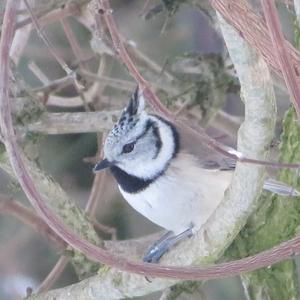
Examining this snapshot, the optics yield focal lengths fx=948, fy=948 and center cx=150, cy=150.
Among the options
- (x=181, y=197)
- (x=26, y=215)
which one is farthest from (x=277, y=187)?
(x=26, y=215)

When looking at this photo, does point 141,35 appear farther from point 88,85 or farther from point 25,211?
point 25,211

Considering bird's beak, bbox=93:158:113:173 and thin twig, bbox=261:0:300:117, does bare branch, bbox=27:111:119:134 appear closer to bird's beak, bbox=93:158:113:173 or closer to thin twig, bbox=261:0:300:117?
bird's beak, bbox=93:158:113:173

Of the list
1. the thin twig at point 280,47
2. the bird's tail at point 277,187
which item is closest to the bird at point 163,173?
the bird's tail at point 277,187

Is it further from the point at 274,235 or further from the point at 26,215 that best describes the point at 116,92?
the point at 274,235

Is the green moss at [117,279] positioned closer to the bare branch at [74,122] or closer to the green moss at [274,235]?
the green moss at [274,235]

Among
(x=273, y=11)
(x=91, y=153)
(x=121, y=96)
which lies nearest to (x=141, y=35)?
(x=91, y=153)

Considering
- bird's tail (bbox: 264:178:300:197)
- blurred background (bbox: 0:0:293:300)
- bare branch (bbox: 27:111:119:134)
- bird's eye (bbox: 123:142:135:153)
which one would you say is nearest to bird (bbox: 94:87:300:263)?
bird's eye (bbox: 123:142:135:153)
